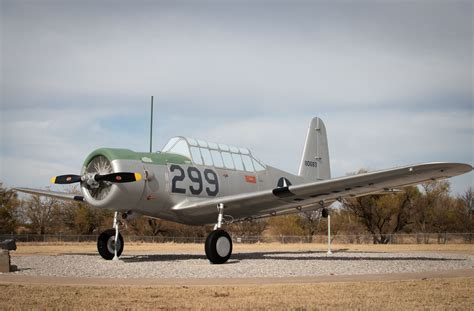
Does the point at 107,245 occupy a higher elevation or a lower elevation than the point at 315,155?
lower

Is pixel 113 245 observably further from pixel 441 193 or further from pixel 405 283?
pixel 441 193

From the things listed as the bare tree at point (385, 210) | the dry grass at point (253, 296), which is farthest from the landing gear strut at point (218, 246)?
the bare tree at point (385, 210)

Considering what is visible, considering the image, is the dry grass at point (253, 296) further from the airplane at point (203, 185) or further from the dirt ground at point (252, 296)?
the airplane at point (203, 185)

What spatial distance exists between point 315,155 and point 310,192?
7738 millimetres

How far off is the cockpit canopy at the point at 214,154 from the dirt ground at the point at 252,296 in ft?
27.9

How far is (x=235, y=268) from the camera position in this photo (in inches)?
605

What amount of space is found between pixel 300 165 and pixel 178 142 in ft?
24.0

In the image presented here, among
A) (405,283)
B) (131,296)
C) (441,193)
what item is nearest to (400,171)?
(405,283)

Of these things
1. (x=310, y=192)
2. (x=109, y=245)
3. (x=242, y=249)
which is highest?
(x=310, y=192)

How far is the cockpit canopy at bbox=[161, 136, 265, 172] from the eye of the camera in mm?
19109

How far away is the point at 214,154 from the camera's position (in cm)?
1980

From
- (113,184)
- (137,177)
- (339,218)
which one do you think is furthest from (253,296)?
(339,218)

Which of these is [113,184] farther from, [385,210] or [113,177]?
[385,210]

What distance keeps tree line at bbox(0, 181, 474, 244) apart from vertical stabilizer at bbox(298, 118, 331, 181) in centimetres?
2100
